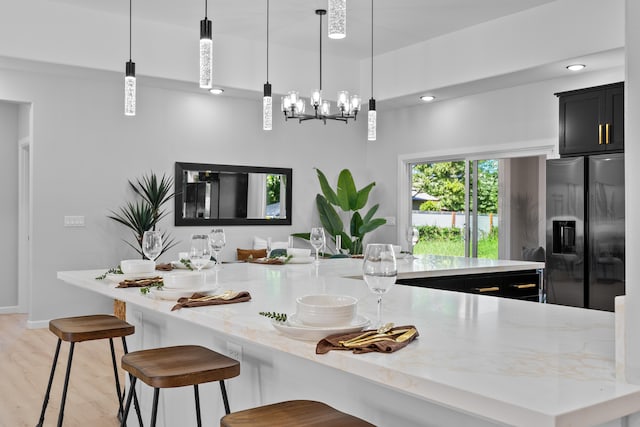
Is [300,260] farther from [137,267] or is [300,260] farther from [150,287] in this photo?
[150,287]

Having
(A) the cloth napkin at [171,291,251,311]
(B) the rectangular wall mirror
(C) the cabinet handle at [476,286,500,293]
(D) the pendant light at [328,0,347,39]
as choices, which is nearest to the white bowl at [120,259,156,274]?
(A) the cloth napkin at [171,291,251,311]

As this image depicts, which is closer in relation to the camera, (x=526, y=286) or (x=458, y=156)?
(x=526, y=286)

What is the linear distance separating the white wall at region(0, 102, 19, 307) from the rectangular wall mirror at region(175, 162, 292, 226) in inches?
83.2

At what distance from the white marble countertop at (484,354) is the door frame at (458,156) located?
4.12 m

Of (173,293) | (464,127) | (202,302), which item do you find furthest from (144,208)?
(202,302)

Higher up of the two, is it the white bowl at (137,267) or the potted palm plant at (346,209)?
the potted palm plant at (346,209)

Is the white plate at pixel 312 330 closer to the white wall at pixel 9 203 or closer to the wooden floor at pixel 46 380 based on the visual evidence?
the wooden floor at pixel 46 380

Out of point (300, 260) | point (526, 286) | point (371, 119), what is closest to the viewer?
point (300, 260)

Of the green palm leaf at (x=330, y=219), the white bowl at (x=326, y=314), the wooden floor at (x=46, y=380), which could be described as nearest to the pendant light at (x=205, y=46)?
the white bowl at (x=326, y=314)

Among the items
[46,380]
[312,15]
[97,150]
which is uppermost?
[312,15]

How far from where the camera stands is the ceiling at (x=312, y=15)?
5.46m

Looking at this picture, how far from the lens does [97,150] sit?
6.26 metres

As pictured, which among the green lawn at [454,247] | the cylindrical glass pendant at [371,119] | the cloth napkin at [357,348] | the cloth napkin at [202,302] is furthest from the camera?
the green lawn at [454,247]

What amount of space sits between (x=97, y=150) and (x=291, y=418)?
5342 millimetres
